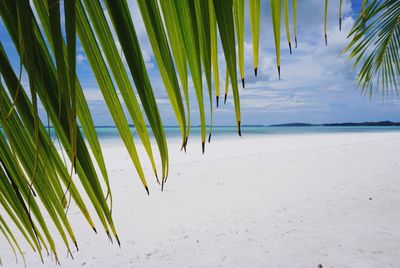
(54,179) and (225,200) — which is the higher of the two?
(54,179)

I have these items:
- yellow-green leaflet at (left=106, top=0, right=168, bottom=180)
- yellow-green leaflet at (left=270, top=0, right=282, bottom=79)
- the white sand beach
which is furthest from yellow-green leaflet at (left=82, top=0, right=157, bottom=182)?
the white sand beach

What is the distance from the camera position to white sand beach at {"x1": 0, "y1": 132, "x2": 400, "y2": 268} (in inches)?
85.2

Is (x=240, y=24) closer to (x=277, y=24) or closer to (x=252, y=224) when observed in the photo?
(x=277, y=24)

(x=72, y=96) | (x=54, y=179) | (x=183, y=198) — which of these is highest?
(x=72, y=96)

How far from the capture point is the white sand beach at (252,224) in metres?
2.16

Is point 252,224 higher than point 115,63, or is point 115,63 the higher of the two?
point 115,63

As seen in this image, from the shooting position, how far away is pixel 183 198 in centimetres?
396

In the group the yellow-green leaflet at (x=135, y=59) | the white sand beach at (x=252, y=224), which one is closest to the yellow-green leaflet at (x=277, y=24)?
the yellow-green leaflet at (x=135, y=59)

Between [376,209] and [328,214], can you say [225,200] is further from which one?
[376,209]

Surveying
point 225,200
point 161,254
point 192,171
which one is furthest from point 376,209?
point 192,171

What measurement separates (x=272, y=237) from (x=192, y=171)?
358 cm

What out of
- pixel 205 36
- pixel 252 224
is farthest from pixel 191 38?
pixel 252 224

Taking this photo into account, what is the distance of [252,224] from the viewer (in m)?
2.85

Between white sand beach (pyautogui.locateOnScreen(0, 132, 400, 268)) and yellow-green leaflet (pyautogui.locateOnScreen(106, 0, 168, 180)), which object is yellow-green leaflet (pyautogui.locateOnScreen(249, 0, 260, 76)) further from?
white sand beach (pyautogui.locateOnScreen(0, 132, 400, 268))
